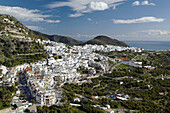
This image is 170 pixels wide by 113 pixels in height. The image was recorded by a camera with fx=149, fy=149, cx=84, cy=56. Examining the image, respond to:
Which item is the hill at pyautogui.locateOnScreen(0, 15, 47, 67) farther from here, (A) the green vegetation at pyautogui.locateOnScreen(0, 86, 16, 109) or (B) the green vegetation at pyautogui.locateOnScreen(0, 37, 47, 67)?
(A) the green vegetation at pyautogui.locateOnScreen(0, 86, 16, 109)

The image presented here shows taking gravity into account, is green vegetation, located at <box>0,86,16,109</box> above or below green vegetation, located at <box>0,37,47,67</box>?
below

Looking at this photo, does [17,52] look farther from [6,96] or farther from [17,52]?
[6,96]

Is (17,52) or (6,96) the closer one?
(6,96)

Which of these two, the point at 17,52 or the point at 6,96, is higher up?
the point at 17,52

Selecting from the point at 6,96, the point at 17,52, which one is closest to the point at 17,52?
the point at 17,52

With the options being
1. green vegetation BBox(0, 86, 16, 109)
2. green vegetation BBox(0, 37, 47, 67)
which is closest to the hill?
green vegetation BBox(0, 37, 47, 67)

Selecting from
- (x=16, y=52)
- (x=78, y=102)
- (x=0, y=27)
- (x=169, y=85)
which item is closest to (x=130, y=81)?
(x=169, y=85)

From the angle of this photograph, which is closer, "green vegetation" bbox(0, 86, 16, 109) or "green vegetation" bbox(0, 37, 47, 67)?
"green vegetation" bbox(0, 86, 16, 109)

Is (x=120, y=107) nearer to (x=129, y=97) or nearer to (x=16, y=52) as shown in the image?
(x=129, y=97)

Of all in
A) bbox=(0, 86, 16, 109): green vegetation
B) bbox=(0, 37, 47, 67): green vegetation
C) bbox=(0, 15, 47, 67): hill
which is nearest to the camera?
bbox=(0, 86, 16, 109): green vegetation

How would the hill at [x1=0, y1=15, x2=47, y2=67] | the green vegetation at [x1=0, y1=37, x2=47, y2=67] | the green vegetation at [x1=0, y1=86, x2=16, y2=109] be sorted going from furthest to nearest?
1. the hill at [x1=0, y1=15, x2=47, y2=67]
2. the green vegetation at [x1=0, y1=37, x2=47, y2=67]
3. the green vegetation at [x1=0, y1=86, x2=16, y2=109]

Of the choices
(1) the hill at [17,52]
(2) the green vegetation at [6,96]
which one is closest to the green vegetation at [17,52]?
(1) the hill at [17,52]
